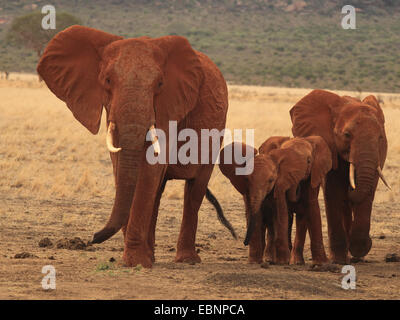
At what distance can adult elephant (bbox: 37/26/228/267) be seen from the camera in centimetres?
816

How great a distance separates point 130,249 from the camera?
891 centimetres

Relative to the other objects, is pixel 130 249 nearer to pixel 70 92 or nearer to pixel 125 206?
pixel 125 206

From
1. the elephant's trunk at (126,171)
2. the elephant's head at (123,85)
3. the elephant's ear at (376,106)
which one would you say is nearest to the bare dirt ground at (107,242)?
the elephant's trunk at (126,171)

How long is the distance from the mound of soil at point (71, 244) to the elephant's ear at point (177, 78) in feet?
8.66

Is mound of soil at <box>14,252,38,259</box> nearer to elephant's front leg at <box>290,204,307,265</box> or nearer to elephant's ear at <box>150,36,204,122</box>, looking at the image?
elephant's ear at <box>150,36,204,122</box>

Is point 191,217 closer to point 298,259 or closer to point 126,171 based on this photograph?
point 298,259

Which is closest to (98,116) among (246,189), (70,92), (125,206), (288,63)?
(70,92)

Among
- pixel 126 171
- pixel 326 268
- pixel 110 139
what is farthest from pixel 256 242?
pixel 110 139

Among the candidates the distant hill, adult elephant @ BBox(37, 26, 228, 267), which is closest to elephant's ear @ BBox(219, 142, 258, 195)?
adult elephant @ BBox(37, 26, 228, 267)

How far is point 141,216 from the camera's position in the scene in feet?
29.1

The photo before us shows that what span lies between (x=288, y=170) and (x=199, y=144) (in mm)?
1082

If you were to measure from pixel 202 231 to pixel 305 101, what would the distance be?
3209mm

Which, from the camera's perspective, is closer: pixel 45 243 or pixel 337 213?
pixel 337 213

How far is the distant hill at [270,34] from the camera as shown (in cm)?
7081
